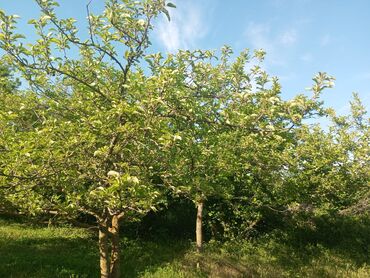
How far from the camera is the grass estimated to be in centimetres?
1362

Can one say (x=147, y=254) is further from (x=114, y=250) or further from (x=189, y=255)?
(x=114, y=250)

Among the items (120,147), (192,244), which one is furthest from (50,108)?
(192,244)

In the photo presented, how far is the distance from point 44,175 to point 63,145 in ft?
1.96

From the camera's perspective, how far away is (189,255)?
53.7 ft

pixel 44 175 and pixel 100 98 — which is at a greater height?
pixel 100 98

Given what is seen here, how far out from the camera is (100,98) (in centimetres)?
659

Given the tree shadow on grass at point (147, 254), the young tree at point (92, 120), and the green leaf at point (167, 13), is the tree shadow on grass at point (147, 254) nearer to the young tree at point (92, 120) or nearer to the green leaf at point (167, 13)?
the young tree at point (92, 120)

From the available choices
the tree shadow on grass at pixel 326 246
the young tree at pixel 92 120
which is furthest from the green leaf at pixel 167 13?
the tree shadow on grass at pixel 326 246

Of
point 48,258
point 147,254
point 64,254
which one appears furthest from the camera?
point 147,254

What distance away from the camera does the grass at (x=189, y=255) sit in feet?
44.7

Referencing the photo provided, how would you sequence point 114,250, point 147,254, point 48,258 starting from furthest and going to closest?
point 147,254 < point 48,258 < point 114,250

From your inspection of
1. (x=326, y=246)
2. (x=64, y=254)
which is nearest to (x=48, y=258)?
(x=64, y=254)

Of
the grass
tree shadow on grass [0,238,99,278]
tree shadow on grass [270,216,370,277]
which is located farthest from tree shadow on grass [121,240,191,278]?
tree shadow on grass [270,216,370,277]

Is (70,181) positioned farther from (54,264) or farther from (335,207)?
(335,207)
